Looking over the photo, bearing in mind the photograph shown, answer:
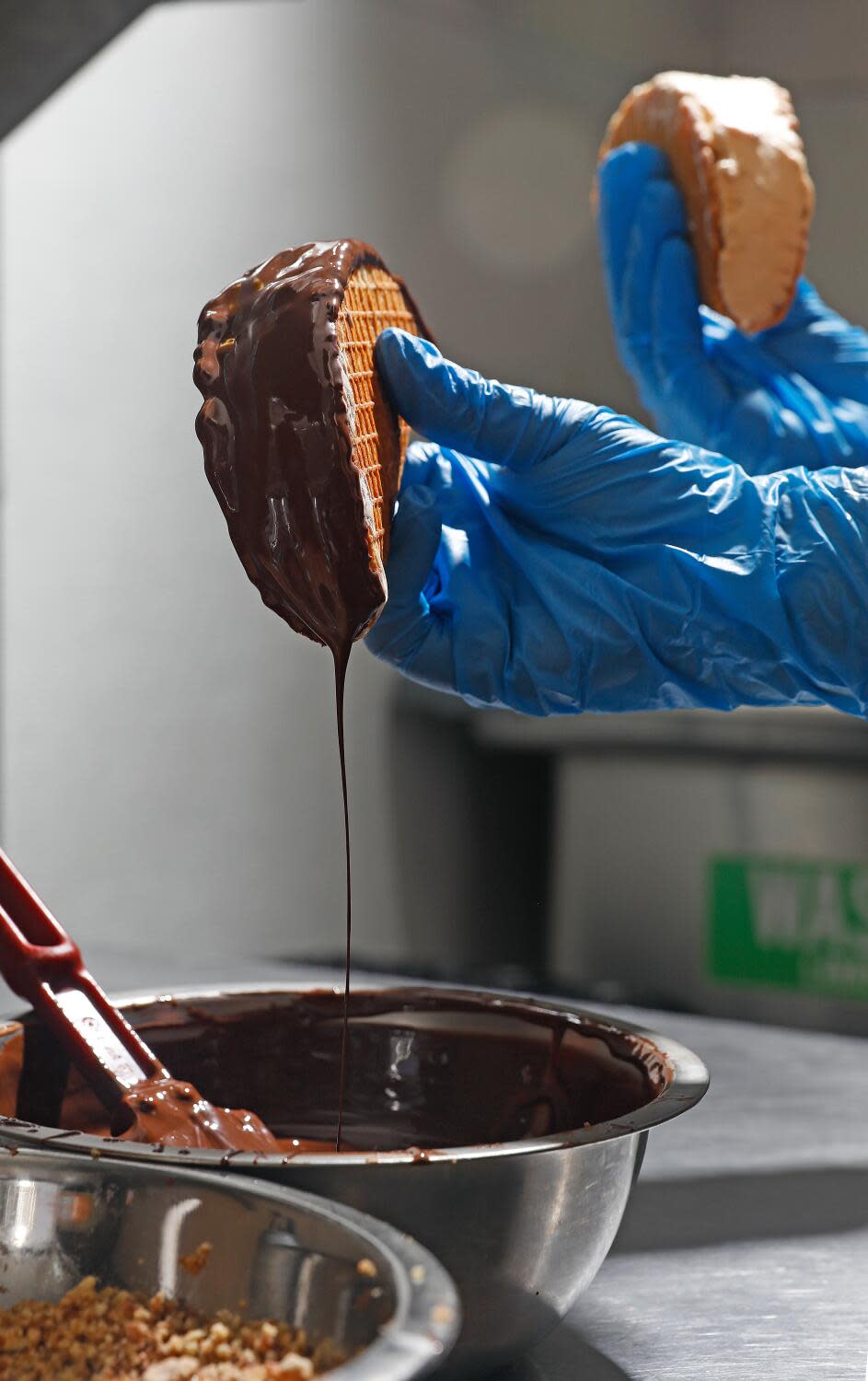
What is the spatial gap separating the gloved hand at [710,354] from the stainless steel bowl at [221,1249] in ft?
3.57

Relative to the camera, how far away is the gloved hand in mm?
1452

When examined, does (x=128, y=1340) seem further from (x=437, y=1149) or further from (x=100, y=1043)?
(x=100, y=1043)

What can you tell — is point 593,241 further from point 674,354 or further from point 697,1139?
point 697,1139

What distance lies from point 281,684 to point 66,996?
246 cm

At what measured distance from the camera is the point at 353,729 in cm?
346

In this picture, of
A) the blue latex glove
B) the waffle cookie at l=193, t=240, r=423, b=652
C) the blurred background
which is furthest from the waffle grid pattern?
the blurred background

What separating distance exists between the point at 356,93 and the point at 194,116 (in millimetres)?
459

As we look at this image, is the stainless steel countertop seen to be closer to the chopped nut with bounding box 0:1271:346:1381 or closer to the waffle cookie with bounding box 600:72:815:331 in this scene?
the chopped nut with bounding box 0:1271:346:1381

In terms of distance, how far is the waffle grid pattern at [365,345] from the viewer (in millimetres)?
795

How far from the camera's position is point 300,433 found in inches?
29.7

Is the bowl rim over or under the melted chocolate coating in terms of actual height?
over

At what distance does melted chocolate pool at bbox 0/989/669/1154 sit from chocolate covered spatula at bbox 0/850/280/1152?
48 millimetres

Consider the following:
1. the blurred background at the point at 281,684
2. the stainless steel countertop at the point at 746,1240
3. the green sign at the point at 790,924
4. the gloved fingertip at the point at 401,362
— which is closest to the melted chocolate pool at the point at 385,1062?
the stainless steel countertop at the point at 746,1240

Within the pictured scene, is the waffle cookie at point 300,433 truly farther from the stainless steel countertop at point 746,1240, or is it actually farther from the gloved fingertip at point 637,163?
the gloved fingertip at point 637,163
